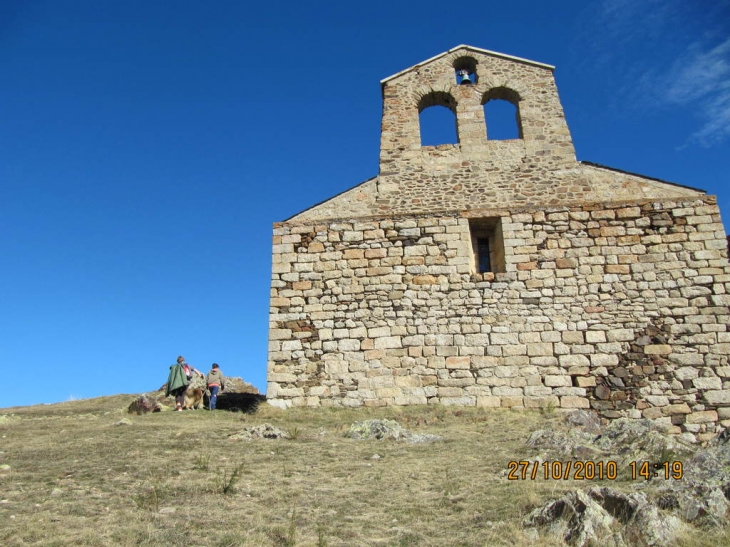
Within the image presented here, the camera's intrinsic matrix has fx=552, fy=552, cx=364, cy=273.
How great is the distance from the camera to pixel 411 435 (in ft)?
27.6

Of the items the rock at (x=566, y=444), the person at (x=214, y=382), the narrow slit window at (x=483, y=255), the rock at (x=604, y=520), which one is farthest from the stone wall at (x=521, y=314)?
the rock at (x=604, y=520)

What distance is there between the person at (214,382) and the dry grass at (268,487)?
2079mm

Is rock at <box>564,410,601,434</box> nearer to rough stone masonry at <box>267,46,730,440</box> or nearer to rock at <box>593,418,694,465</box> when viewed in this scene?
rough stone masonry at <box>267,46,730,440</box>

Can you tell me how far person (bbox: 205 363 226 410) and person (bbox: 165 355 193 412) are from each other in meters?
0.46

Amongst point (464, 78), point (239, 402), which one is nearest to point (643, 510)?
point (239, 402)

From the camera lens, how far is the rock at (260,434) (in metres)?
8.34

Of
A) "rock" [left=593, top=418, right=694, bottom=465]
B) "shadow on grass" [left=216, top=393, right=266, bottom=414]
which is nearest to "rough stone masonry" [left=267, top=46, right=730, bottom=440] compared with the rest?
"shadow on grass" [left=216, top=393, right=266, bottom=414]

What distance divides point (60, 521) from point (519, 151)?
10.9m

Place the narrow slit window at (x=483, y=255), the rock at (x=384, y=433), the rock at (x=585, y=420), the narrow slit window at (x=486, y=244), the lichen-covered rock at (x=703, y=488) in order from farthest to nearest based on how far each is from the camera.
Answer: the narrow slit window at (x=483, y=255) → the narrow slit window at (x=486, y=244) → the rock at (x=585, y=420) → the rock at (x=384, y=433) → the lichen-covered rock at (x=703, y=488)

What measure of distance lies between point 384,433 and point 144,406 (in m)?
5.81

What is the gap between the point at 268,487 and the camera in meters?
5.85

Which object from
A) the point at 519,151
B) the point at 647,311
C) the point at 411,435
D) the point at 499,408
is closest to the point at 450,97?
the point at 519,151

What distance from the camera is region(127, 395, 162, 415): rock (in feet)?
37.5

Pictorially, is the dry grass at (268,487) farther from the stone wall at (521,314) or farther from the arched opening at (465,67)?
the arched opening at (465,67)
